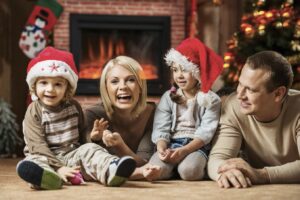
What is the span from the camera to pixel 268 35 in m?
3.80

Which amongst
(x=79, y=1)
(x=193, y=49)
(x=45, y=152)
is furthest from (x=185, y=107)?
(x=79, y=1)

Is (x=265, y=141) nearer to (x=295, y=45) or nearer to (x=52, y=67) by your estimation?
(x=52, y=67)

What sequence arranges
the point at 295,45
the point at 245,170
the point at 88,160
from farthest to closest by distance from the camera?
the point at 295,45 → the point at 88,160 → the point at 245,170

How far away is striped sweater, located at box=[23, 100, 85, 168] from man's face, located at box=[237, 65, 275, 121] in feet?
2.48

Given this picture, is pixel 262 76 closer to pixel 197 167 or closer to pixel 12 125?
pixel 197 167

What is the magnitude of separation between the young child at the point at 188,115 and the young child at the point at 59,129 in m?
0.33

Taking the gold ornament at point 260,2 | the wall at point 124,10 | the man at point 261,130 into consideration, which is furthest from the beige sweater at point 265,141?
the wall at point 124,10

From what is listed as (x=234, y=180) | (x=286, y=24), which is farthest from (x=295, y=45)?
(x=234, y=180)

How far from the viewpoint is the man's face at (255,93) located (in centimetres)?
230

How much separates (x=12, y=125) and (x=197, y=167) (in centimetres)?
278

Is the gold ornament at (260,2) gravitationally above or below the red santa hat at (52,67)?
above

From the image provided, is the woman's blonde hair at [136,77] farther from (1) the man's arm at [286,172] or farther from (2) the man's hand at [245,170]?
(1) the man's arm at [286,172]

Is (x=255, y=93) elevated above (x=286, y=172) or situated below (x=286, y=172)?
above

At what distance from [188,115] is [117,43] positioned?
2965mm
